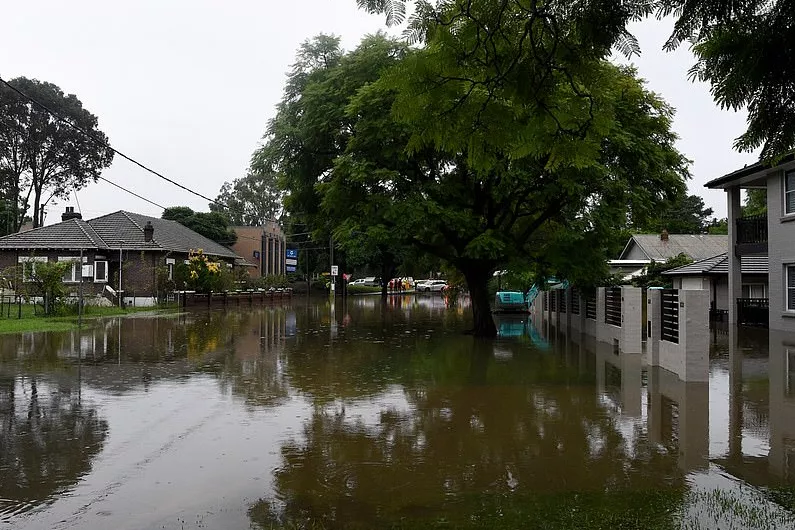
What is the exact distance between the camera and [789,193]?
23.2 m

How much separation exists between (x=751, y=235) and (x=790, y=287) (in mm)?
3503

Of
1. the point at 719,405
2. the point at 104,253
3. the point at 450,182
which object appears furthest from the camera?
the point at 104,253

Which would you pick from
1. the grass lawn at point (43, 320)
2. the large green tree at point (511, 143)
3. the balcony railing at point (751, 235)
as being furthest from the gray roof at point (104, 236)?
the balcony railing at point (751, 235)

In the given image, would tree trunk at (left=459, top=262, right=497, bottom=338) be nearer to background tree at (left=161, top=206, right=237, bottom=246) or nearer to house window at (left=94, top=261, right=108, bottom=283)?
house window at (left=94, top=261, right=108, bottom=283)

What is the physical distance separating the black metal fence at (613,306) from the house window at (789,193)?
25.9ft

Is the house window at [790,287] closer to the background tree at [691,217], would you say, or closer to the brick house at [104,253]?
the brick house at [104,253]

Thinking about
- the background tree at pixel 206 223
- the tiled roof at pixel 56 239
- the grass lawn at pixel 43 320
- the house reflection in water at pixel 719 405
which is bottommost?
the house reflection in water at pixel 719 405

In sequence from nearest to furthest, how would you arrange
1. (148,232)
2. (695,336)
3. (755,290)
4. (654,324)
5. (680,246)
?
(695,336) < (654,324) < (755,290) < (148,232) < (680,246)

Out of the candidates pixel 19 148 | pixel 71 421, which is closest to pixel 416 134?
pixel 71 421

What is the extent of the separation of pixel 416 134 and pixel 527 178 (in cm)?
1296

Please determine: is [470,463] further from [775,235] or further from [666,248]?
[666,248]

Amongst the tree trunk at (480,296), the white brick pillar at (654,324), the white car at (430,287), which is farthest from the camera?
the white car at (430,287)

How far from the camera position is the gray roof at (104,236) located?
136ft

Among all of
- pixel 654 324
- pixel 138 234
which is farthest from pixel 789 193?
pixel 138 234
